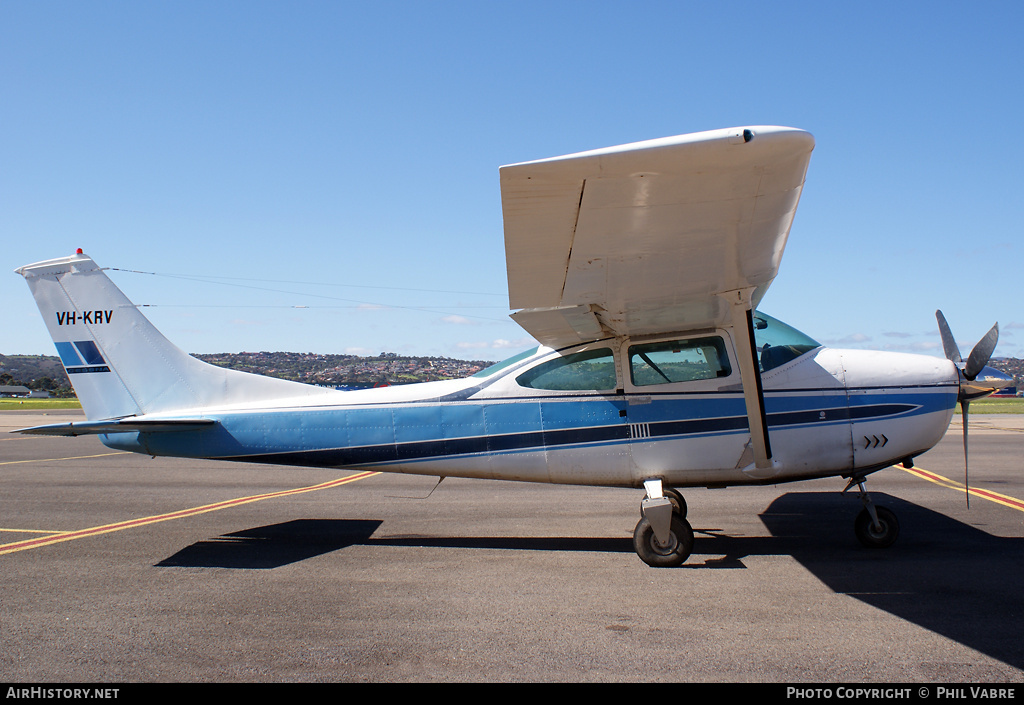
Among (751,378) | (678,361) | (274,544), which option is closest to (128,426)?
(274,544)

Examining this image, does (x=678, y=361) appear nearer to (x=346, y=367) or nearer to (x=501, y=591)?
(x=501, y=591)

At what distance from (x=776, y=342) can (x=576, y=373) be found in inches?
78.0

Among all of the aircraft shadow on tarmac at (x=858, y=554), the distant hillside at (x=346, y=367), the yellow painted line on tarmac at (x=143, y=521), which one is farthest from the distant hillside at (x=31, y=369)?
the aircraft shadow on tarmac at (x=858, y=554)

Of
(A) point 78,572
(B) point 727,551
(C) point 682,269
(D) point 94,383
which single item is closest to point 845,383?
(B) point 727,551

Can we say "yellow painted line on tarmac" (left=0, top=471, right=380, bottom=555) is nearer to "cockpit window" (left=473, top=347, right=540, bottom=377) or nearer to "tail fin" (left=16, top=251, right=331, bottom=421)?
"tail fin" (left=16, top=251, right=331, bottom=421)

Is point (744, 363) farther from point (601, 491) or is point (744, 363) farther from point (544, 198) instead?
point (601, 491)

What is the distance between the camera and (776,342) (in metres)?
6.46

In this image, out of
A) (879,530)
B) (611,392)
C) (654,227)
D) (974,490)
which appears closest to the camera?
(654,227)

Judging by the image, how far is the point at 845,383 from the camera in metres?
6.21

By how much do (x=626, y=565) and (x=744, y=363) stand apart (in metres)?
2.08

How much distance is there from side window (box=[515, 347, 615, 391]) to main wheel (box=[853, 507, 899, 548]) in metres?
2.73

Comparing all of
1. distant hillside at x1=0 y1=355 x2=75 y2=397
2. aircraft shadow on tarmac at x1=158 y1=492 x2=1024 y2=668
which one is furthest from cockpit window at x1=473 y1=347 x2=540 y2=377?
distant hillside at x1=0 y1=355 x2=75 y2=397

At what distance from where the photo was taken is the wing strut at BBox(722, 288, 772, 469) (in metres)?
5.67

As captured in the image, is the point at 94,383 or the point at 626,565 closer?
the point at 626,565
